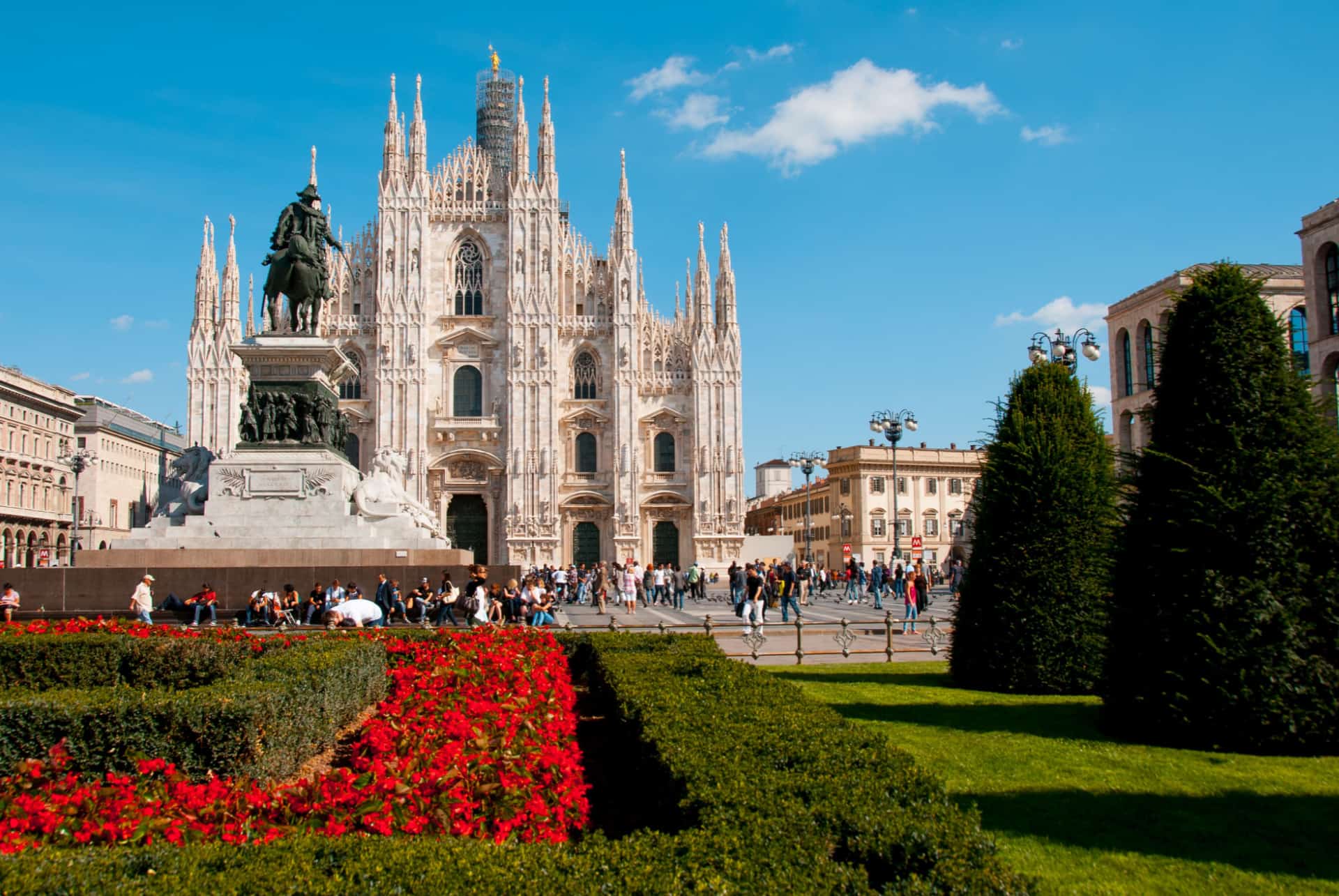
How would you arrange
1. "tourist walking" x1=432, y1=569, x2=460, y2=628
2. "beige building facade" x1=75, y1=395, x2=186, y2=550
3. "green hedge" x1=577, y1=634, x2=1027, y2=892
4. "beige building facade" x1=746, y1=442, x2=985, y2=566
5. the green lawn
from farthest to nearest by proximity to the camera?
"beige building facade" x1=746, y1=442, x2=985, y2=566
"beige building facade" x1=75, y1=395, x2=186, y2=550
"tourist walking" x1=432, y1=569, x2=460, y2=628
the green lawn
"green hedge" x1=577, y1=634, x2=1027, y2=892

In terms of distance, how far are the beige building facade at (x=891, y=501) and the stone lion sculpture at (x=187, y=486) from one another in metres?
51.5

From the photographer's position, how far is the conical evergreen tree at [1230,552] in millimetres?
8305

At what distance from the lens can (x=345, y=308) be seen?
1921 inches

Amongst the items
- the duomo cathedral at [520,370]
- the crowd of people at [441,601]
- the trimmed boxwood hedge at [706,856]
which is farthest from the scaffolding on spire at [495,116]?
the trimmed boxwood hedge at [706,856]

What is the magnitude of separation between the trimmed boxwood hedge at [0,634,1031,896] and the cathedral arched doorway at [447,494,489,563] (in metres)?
43.7

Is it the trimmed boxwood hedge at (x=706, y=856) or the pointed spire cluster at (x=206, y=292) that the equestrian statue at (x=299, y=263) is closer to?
the trimmed boxwood hedge at (x=706, y=856)

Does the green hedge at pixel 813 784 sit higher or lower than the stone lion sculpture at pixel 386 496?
lower

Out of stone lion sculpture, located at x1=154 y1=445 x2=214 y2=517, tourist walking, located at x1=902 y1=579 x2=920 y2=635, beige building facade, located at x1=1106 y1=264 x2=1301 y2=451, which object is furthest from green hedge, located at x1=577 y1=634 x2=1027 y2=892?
beige building facade, located at x1=1106 y1=264 x2=1301 y2=451

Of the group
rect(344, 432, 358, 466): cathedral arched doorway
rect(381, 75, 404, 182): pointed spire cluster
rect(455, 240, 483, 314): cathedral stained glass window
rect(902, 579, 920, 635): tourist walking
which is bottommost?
rect(902, 579, 920, 635): tourist walking

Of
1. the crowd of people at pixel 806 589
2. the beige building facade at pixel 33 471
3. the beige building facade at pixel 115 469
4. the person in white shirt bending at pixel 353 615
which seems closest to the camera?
the person in white shirt bending at pixel 353 615

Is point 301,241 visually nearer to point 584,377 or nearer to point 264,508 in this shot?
point 264,508

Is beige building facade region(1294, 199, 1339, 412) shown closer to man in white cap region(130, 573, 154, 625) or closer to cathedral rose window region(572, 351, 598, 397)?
cathedral rose window region(572, 351, 598, 397)

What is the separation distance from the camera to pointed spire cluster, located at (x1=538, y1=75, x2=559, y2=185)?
161ft

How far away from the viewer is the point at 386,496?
2036 centimetres
